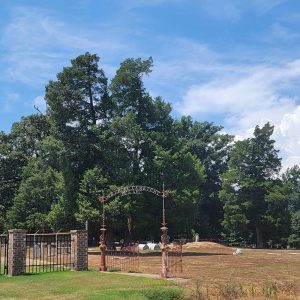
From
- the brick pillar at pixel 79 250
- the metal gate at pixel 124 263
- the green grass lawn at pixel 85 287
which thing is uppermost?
the brick pillar at pixel 79 250

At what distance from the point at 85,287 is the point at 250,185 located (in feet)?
179

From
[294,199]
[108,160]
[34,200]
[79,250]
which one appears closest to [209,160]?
[294,199]

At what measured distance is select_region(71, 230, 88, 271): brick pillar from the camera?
78.8ft

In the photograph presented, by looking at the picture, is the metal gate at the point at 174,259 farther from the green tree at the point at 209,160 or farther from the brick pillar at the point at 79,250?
the green tree at the point at 209,160

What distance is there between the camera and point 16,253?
22.3 metres

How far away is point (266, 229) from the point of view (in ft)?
228

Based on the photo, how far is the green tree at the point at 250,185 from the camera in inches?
2734

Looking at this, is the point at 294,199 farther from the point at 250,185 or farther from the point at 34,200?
the point at 34,200

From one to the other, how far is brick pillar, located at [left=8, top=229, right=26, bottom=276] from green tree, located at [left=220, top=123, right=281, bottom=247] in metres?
48.9

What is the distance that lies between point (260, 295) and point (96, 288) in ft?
17.5

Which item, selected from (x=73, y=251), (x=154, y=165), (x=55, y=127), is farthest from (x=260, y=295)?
(x=55, y=127)

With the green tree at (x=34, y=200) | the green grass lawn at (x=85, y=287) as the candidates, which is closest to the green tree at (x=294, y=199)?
the green tree at (x=34, y=200)

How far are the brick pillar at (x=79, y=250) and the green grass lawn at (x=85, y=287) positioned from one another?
263 centimetres

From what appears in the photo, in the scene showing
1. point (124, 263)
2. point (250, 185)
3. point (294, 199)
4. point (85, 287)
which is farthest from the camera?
point (294, 199)
